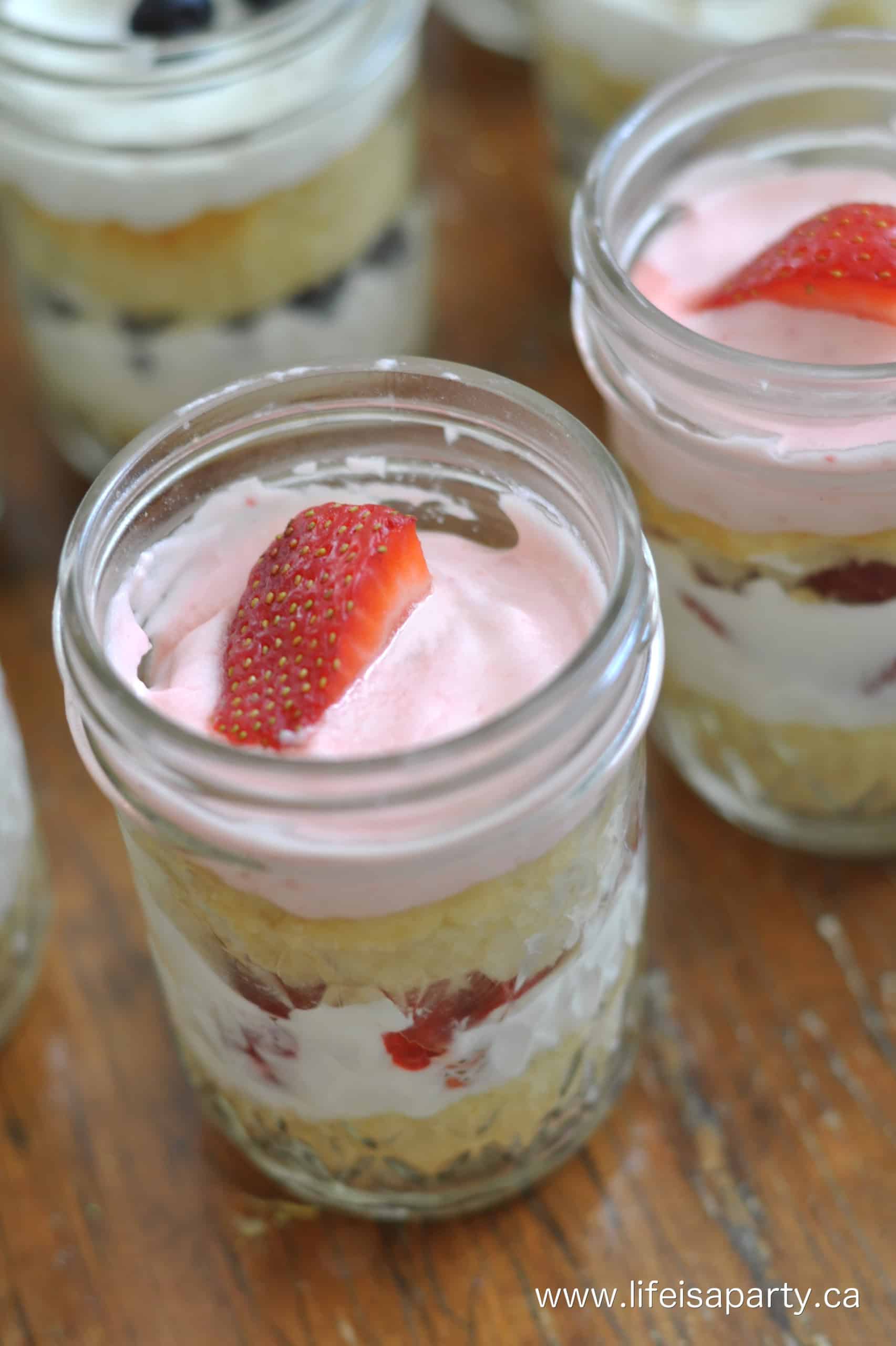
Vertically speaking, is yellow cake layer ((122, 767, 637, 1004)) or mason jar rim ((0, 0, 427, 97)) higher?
mason jar rim ((0, 0, 427, 97))

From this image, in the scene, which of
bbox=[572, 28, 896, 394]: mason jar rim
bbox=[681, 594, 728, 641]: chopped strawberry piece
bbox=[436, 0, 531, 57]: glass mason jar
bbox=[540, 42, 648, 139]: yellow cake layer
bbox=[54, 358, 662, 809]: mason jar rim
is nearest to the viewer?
bbox=[54, 358, 662, 809]: mason jar rim

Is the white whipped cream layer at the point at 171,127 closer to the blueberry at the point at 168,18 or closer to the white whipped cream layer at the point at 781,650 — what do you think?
the blueberry at the point at 168,18

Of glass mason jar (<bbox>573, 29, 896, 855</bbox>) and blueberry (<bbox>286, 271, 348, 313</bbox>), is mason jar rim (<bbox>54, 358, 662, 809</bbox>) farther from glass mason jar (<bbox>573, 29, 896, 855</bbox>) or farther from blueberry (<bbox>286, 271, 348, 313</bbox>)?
blueberry (<bbox>286, 271, 348, 313</bbox>)

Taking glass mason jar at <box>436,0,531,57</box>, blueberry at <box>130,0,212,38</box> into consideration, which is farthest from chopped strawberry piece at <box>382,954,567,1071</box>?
glass mason jar at <box>436,0,531,57</box>

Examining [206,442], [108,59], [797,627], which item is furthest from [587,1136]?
[108,59]

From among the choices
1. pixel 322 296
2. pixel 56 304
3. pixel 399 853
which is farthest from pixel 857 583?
pixel 56 304

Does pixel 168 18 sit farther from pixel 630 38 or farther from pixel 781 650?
pixel 781 650
